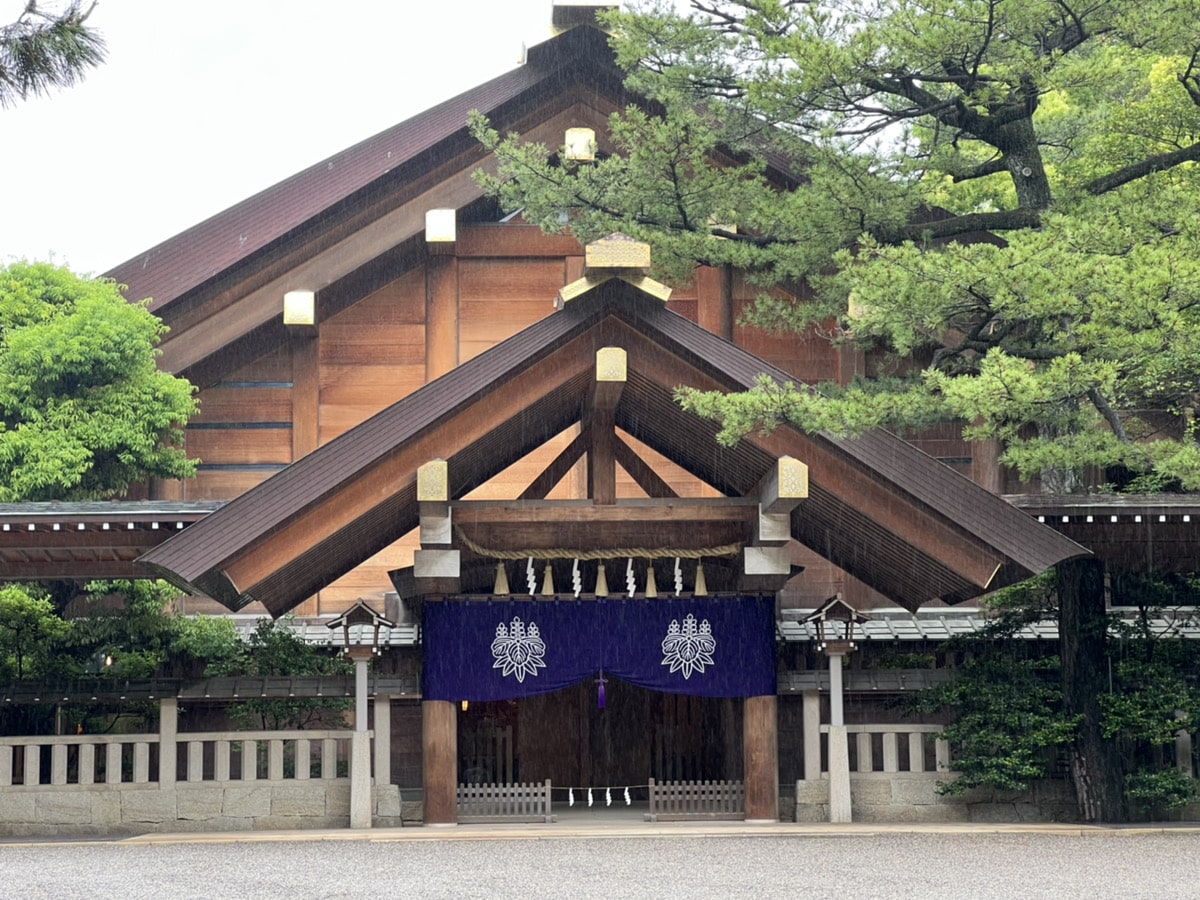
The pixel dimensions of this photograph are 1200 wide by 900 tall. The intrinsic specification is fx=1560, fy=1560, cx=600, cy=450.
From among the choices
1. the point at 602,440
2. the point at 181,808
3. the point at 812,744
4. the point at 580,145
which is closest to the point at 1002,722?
the point at 812,744

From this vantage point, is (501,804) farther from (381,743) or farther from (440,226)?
(440,226)

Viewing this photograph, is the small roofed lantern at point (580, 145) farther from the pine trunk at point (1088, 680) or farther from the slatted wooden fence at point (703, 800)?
the slatted wooden fence at point (703, 800)

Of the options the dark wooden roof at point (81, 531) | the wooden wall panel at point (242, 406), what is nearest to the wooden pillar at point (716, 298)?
the wooden wall panel at point (242, 406)

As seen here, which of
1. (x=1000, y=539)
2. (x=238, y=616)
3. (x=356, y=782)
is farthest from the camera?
(x=238, y=616)

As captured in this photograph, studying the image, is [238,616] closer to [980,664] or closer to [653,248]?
[653,248]

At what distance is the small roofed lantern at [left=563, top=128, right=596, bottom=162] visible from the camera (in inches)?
721

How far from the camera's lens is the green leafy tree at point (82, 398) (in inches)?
632

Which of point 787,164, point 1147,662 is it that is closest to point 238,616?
point 787,164

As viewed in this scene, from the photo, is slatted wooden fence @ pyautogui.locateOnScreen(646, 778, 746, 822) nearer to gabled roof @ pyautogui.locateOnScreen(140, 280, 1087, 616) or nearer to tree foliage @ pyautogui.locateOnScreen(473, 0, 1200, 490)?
gabled roof @ pyautogui.locateOnScreen(140, 280, 1087, 616)

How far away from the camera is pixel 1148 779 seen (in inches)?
567

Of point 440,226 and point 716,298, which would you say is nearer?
point 440,226

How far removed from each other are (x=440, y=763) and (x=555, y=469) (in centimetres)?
297

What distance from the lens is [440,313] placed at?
18.4 m

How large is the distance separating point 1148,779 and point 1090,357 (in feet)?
13.3
